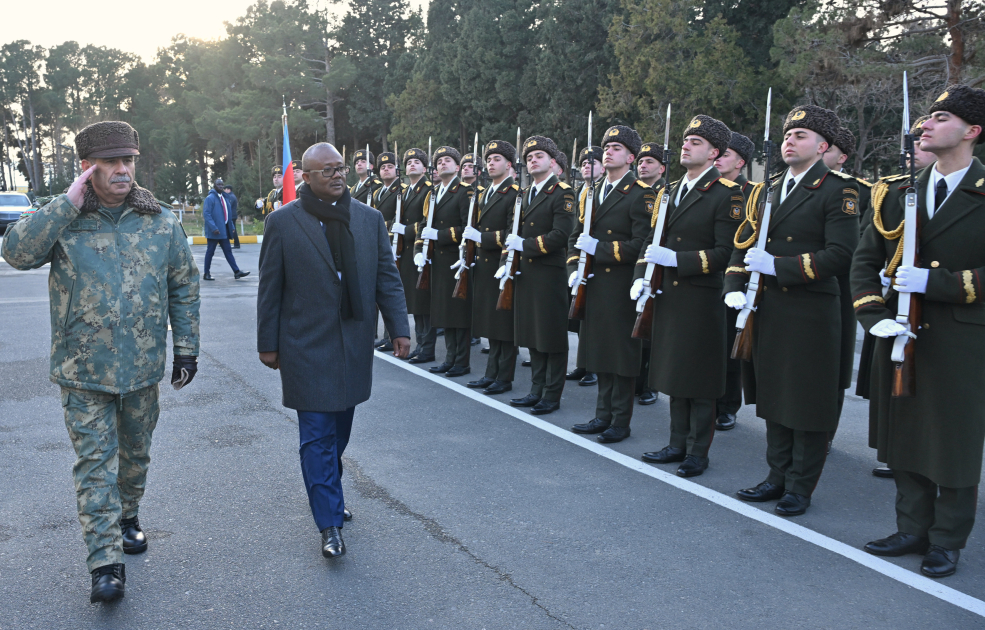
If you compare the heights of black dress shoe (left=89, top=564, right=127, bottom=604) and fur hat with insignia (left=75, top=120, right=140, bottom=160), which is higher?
fur hat with insignia (left=75, top=120, right=140, bottom=160)

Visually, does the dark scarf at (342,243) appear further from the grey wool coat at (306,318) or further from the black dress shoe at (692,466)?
the black dress shoe at (692,466)

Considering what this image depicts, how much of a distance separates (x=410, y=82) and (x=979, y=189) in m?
42.8

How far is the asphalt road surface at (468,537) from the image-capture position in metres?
3.47

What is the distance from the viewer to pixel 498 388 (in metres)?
7.33

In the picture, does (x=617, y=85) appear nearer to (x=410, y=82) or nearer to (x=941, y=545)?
(x=410, y=82)

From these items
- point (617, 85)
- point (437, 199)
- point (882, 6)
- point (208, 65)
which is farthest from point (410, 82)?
point (437, 199)

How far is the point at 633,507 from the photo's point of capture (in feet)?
15.1

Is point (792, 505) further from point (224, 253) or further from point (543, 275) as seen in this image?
point (224, 253)

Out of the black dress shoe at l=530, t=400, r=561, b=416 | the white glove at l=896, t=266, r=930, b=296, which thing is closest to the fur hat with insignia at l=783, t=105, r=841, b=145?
the white glove at l=896, t=266, r=930, b=296

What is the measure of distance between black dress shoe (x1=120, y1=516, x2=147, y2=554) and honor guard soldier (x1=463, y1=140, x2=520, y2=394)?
3.62 metres

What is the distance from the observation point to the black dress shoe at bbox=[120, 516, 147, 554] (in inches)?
158

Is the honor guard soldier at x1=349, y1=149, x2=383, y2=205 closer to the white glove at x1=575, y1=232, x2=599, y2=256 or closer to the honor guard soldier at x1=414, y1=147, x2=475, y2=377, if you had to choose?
the honor guard soldier at x1=414, y1=147, x2=475, y2=377

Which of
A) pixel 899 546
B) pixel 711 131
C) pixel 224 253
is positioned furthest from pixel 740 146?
pixel 224 253

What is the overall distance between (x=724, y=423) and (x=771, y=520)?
1.89 meters
